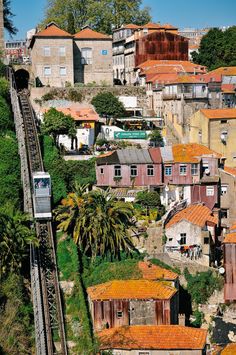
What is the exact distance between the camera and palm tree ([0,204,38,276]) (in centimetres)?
4241

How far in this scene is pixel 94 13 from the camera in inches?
3460

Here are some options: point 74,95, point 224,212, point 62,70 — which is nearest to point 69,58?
point 62,70

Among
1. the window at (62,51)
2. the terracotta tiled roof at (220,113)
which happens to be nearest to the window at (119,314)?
the terracotta tiled roof at (220,113)

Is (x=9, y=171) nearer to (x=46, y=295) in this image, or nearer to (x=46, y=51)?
(x=46, y=295)

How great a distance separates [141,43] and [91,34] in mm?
9250

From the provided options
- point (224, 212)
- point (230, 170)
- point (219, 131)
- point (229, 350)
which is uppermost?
point (219, 131)

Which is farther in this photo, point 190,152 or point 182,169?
point 190,152

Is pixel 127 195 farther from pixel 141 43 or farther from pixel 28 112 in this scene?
pixel 141 43

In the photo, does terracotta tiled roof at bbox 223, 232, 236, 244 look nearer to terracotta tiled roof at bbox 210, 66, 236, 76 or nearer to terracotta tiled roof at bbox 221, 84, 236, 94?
terracotta tiled roof at bbox 221, 84, 236, 94

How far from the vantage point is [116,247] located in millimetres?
44938

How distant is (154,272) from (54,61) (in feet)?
92.3

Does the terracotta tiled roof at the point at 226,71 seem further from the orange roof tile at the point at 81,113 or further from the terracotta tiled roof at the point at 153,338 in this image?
the terracotta tiled roof at the point at 153,338

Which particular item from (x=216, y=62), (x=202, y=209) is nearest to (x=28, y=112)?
(x=202, y=209)

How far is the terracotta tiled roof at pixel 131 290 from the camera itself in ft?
132
